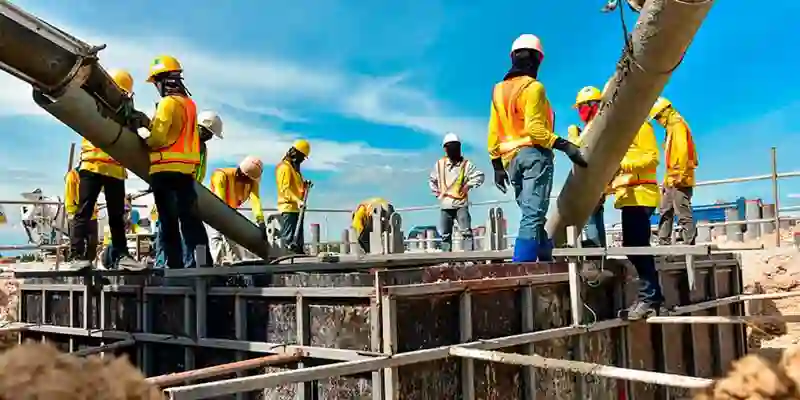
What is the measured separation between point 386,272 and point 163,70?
11.6ft

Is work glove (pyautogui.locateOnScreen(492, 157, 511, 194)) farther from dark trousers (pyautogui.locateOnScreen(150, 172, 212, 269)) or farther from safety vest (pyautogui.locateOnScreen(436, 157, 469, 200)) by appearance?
safety vest (pyautogui.locateOnScreen(436, 157, 469, 200))

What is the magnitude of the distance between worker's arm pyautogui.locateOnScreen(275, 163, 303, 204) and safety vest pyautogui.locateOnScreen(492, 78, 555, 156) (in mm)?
5140

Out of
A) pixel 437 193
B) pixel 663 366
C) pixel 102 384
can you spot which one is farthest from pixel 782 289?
pixel 102 384

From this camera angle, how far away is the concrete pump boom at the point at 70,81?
4719mm

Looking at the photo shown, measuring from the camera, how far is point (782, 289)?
10.3 metres

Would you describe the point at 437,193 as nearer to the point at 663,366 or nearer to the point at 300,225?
the point at 300,225

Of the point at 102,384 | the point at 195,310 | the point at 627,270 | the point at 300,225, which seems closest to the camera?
the point at 102,384

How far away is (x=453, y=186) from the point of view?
1034cm

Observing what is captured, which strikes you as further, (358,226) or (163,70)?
(358,226)

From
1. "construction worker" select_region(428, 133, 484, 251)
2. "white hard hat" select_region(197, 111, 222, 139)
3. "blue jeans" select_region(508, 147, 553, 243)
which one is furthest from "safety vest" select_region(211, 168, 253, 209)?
"blue jeans" select_region(508, 147, 553, 243)

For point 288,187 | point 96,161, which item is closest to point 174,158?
point 96,161

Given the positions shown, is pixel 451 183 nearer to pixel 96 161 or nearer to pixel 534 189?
pixel 534 189

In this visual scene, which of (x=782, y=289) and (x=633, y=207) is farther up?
(x=633, y=207)

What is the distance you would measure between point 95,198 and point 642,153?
4.68 metres
